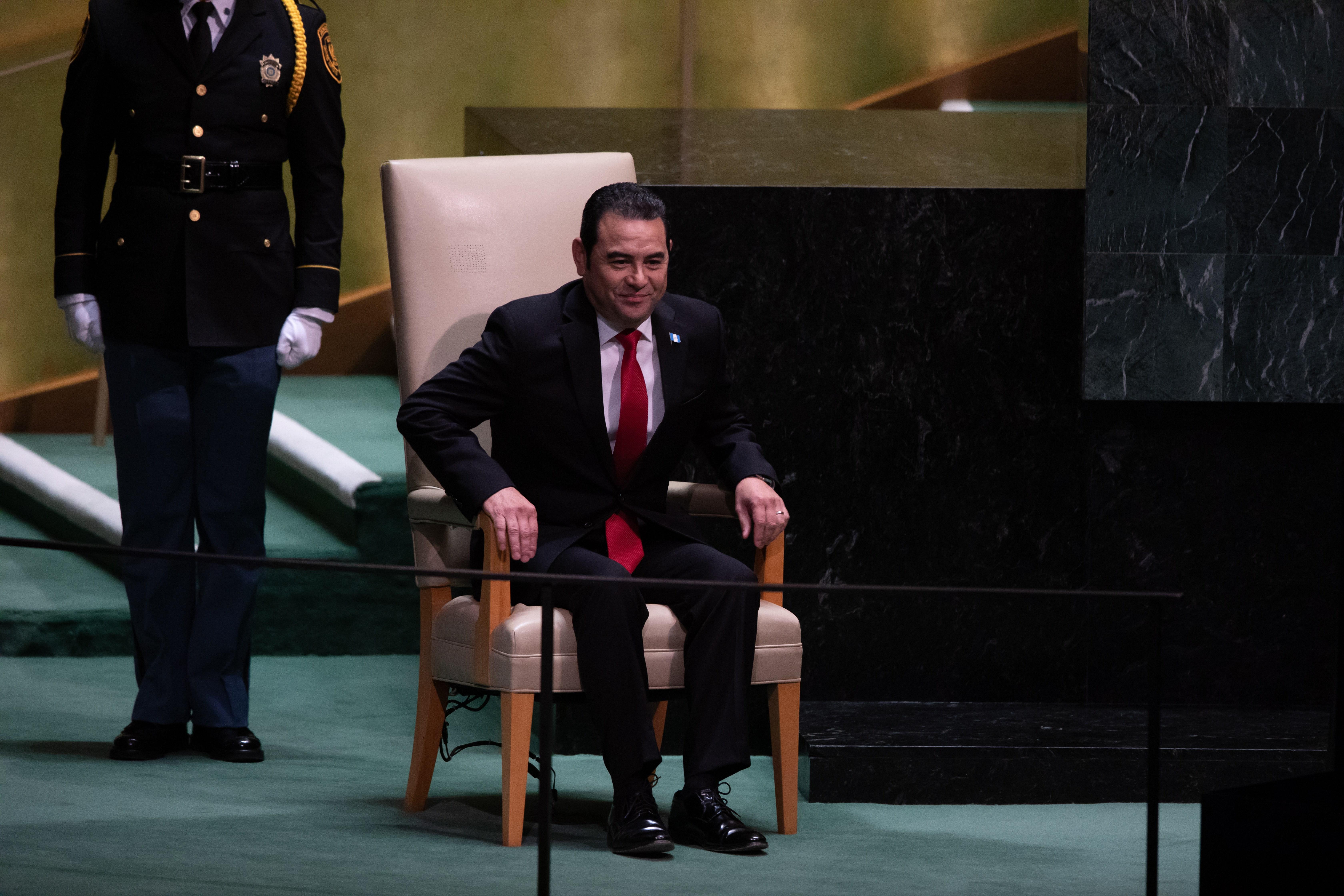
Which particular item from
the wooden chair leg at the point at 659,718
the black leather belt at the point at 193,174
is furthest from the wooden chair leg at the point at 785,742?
the black leather belt at the point at 193,174

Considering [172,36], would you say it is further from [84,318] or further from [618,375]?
[618,375]

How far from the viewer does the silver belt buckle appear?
346 cm

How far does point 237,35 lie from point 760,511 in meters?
1.33

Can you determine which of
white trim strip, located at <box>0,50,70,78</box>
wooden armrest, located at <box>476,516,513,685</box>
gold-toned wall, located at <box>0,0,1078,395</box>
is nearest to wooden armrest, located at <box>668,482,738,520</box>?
wooden armrest, located at <box>476,516,513,685</box>

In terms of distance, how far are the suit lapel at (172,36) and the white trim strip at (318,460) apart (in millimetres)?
1423

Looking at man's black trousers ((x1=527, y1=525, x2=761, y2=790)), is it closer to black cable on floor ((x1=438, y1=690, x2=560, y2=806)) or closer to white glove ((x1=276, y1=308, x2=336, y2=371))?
black cable on floor ((x1=438, y1=690, x2=560, y2=806))

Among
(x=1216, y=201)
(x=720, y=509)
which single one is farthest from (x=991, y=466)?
(x=720, y=509)

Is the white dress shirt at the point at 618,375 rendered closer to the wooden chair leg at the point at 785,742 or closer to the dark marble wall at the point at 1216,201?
the wooden chair leg at the point at 785,742

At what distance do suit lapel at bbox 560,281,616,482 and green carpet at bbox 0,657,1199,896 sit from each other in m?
0.62

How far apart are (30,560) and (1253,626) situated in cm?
294

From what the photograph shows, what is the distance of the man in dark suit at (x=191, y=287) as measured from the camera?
346cm

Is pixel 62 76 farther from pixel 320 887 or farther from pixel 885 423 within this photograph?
pixel 320 887

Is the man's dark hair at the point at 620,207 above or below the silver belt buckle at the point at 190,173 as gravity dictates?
below

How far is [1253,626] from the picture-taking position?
13.1 feet
